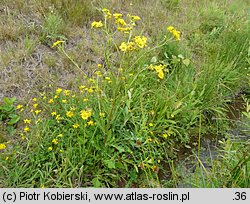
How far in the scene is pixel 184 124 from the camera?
2.64 metres

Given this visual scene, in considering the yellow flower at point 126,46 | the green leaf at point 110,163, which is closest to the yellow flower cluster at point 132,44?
the yellow flower at point 126,46

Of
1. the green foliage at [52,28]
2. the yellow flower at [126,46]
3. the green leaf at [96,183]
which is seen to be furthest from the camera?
the green foliage at [52,28]

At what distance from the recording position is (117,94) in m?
2.29

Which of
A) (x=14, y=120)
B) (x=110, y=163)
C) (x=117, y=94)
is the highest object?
(x=117, y=94)

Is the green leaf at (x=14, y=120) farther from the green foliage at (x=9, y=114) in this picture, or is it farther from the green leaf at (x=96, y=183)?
the green leaf at (x=96, y=183)

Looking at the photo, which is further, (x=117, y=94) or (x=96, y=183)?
(x=117, y=94)

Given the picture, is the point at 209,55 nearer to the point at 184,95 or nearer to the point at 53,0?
the point at 184,95

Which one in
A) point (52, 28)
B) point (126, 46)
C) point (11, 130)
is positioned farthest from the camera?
point (52, 28)

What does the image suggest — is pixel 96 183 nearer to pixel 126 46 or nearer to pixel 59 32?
pixel 126 46

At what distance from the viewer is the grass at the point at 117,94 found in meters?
2.00

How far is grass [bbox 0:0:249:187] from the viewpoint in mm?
1998

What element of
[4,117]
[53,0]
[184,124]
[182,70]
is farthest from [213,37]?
[4,117]

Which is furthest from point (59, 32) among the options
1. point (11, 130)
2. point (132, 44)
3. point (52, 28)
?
point (132, 44)

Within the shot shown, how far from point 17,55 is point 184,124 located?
175cm
